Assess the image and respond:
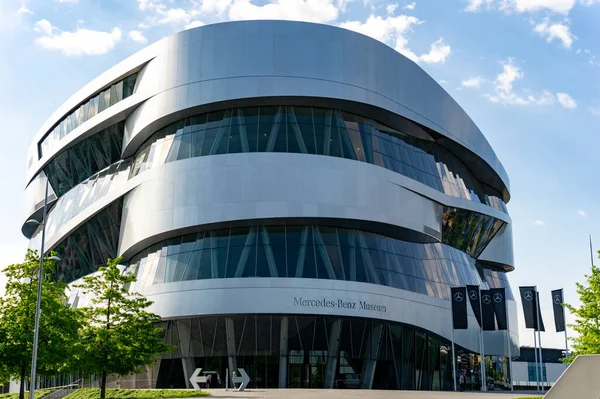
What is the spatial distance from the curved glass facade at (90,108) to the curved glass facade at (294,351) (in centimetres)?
1906

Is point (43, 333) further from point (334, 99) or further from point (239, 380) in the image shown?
point (334, 99)

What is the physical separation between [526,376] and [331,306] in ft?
190

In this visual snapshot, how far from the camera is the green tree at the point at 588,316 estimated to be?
34.0 metres

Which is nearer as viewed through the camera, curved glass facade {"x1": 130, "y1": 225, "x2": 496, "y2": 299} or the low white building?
curved glass facade {"x1": 130, "y1": 225, "x2": 496, "y2": 299}

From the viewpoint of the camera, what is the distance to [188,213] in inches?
1868

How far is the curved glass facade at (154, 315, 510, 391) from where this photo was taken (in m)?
45.1

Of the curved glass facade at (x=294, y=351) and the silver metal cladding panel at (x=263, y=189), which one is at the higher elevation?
the silver metal cladding panel at (x=263, y=189)

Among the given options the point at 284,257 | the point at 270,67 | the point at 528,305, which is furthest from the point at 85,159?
the point at 528,305

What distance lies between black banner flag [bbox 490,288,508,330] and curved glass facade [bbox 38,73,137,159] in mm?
30653

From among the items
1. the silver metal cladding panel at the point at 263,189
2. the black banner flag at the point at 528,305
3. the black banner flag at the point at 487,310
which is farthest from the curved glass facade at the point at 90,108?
the black banner flag at the point at 528,305

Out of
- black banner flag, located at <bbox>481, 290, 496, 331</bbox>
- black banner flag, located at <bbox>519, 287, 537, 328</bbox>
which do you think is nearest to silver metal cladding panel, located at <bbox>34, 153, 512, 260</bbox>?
black banner flag, located at <bbox>481, 290, 496, 331</bbox>

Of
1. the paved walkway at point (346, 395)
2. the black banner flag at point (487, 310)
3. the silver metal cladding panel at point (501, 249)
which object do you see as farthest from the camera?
the silver metal cladding panel at point (501, 249)

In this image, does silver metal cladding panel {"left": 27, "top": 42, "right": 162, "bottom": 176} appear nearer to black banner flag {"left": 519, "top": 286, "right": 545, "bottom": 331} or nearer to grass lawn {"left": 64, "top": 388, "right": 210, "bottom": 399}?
grass lawn {"left": 64, "top": 388, "right": 210, "bottom": 399}

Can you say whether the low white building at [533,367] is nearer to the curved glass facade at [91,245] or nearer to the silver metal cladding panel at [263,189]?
the silver metal cladding panel at [263,189]
